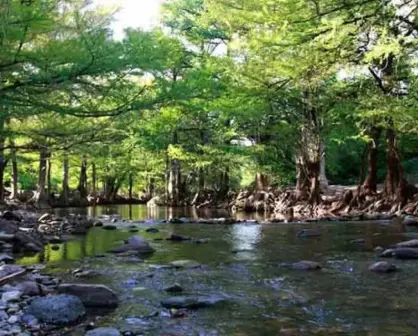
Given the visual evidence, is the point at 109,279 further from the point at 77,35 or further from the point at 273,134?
the point at 273,134

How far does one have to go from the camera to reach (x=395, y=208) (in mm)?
18141

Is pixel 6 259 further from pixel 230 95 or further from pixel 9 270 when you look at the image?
pixel 230 95

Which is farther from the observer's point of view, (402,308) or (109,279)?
(109,279)

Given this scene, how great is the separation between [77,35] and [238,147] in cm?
1838

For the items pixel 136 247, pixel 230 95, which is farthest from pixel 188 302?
pixel 230 95

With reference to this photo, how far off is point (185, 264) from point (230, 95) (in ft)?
46.6

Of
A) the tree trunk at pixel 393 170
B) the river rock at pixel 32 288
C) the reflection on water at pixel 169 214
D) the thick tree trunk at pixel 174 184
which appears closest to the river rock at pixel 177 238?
the river rock at pixel 32 288

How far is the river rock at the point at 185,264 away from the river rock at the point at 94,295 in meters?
2.34

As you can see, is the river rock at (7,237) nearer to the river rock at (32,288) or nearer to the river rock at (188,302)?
the river rock at (32,288)

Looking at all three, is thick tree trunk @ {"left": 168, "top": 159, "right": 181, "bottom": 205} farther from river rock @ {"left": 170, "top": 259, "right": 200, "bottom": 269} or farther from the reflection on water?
river rock @ {"left": 170, "top": 259, "right": 200, "bottom": 269}

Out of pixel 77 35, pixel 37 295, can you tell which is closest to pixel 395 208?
pixel 77 35

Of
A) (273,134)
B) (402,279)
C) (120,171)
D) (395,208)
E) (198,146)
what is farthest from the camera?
(120,171)

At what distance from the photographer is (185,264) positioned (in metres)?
8.42

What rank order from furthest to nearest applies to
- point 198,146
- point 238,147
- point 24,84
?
point 198,146 < point 238,147 < point 24,84
